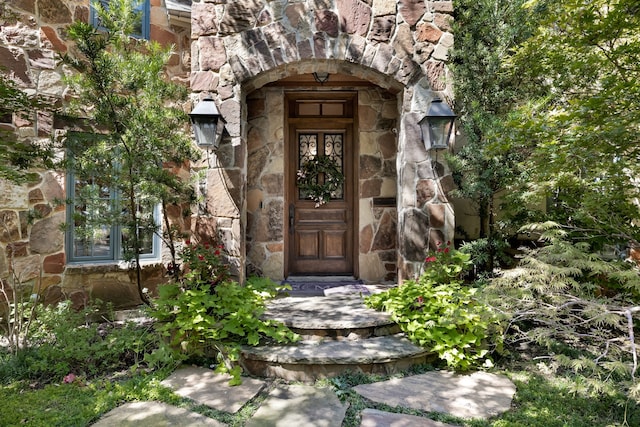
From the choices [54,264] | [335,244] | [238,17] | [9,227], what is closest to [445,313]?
[335,244]

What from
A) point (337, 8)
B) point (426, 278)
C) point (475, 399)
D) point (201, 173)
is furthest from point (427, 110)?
point (475, 399)

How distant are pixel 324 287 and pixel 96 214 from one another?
8.07 ft

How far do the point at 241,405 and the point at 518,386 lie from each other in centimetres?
188

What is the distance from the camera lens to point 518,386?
2529 millimetres

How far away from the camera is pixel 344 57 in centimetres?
358

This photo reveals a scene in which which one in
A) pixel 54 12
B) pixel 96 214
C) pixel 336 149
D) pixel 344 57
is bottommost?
pixel 96 214

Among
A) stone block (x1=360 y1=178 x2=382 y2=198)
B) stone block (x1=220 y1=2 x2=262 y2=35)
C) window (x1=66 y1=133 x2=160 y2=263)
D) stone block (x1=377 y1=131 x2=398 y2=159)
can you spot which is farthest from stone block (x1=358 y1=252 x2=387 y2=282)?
stone block (x1=220 y1=2 x2=262 y2=35)

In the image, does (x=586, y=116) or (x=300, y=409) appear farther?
(x=586, y=116)

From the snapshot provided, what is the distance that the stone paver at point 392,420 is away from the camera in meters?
2.07

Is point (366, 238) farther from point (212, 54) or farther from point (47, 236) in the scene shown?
point (47, 236)

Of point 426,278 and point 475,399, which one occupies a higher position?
point 426,278

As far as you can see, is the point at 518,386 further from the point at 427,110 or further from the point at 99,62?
the point at 99,62

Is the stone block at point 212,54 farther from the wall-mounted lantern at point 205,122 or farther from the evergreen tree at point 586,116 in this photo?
the evergreen tree at point 586,116

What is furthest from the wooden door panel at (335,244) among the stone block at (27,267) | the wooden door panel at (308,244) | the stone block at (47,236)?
the stone block at (27,267)
